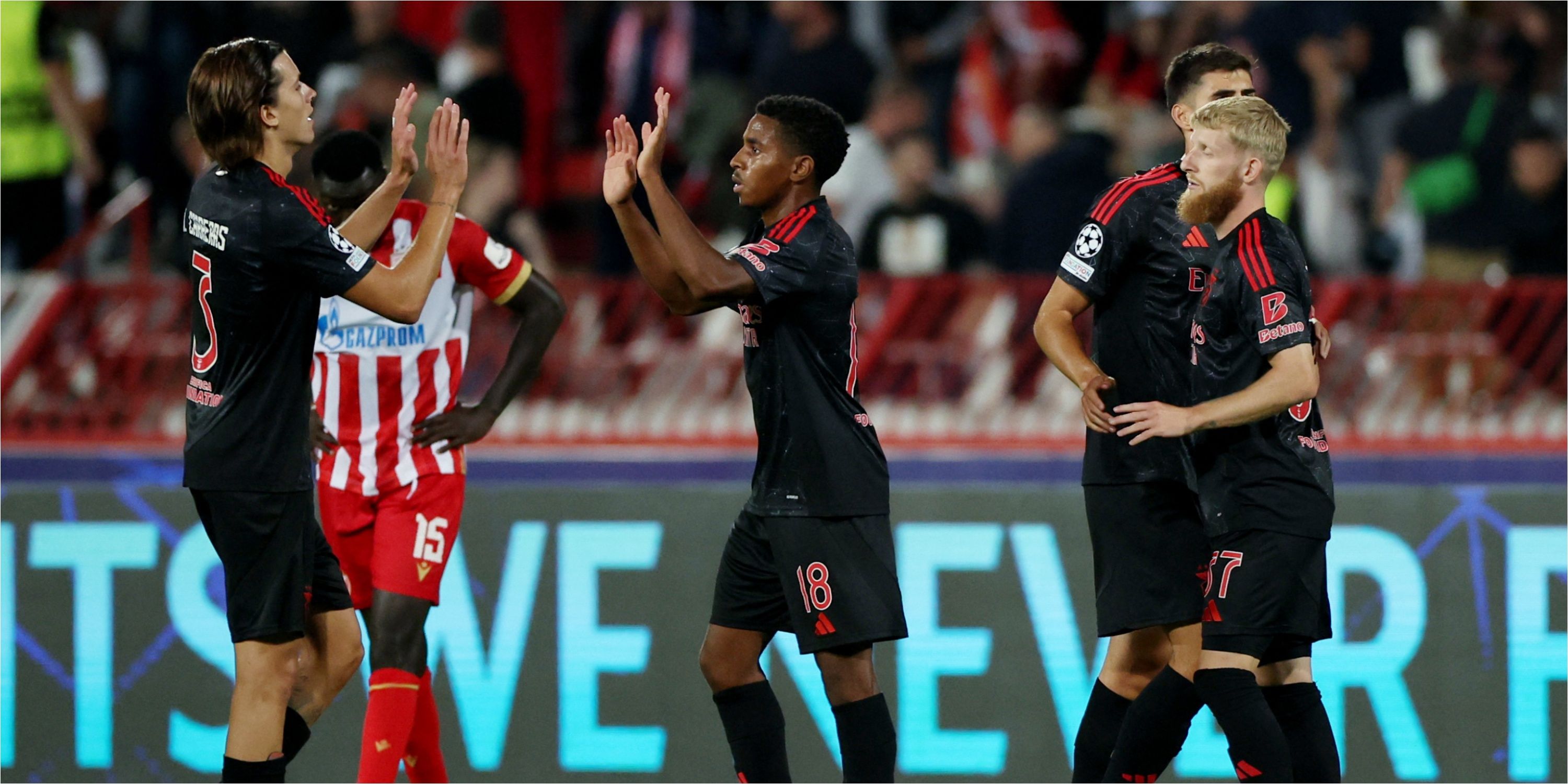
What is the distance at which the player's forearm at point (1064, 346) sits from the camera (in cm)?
503

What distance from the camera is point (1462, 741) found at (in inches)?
262

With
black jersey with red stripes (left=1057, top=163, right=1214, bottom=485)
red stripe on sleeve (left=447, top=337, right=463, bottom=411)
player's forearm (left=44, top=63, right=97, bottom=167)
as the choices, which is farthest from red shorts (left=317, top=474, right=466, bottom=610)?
player's forearm (left=44, top=63, right=97, bottom=167)

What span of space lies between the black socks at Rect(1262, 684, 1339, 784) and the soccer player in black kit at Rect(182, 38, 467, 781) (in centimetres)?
257

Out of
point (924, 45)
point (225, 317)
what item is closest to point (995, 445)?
point (225, 317)

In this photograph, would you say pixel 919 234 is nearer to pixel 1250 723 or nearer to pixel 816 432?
pixel 816 432

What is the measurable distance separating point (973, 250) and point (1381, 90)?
10.9 feet

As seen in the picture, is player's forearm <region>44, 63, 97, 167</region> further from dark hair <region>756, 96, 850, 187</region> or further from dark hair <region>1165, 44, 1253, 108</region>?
dark hair <region>1165, 44, 1253, 108</region>

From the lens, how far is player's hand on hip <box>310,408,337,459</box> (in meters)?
5.64

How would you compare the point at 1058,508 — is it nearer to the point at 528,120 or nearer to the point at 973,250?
the point at 973,250

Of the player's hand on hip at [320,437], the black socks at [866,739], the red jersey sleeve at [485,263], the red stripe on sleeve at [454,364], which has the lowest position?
the black socks at [866,739]

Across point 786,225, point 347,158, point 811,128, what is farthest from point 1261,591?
point 347,158

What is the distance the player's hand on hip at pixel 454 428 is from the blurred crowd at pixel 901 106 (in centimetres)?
270

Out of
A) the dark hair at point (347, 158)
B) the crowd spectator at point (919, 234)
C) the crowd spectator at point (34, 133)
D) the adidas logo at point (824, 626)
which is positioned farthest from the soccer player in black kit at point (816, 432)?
the crowd spectator at point (34, 133)

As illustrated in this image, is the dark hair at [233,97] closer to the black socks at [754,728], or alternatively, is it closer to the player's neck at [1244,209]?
the black socks at [754,728]
